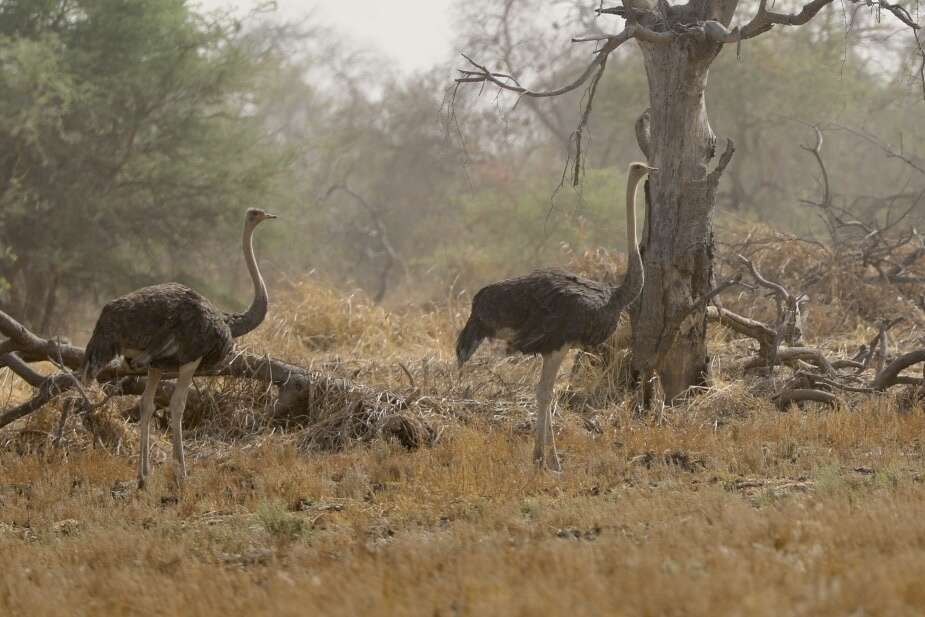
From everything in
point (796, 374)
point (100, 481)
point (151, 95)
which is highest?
point (151, 95)

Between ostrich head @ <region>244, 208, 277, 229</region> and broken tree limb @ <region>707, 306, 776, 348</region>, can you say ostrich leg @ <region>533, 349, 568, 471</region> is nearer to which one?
ostrich head @ <region>244, 208, 277, 229</region>

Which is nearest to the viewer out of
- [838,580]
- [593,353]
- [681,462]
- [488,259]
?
[838,580]

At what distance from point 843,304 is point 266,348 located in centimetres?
630

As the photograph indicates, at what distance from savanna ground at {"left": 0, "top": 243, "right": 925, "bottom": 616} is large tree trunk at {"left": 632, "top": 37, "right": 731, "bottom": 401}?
42 cm

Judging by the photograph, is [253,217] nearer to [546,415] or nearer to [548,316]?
[548,316]

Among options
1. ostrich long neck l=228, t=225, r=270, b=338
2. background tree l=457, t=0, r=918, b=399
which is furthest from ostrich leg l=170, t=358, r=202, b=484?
background tree l=457, t=0, r=918, b=399

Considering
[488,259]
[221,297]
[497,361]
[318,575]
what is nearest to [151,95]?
[221,297]

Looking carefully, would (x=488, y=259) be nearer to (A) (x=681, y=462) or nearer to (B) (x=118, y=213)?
(B) (x=118, y=213)

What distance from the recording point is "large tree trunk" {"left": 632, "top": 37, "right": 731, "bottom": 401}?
1051 cm

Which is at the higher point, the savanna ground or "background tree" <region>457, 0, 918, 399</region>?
"background tree" <region>457, 0, 918, 399</region>

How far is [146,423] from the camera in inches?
334

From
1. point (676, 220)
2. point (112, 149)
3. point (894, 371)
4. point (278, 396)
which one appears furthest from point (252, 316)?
point (112, 149)

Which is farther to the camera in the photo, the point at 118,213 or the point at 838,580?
the point at 118,213

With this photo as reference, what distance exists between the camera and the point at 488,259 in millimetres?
23547
